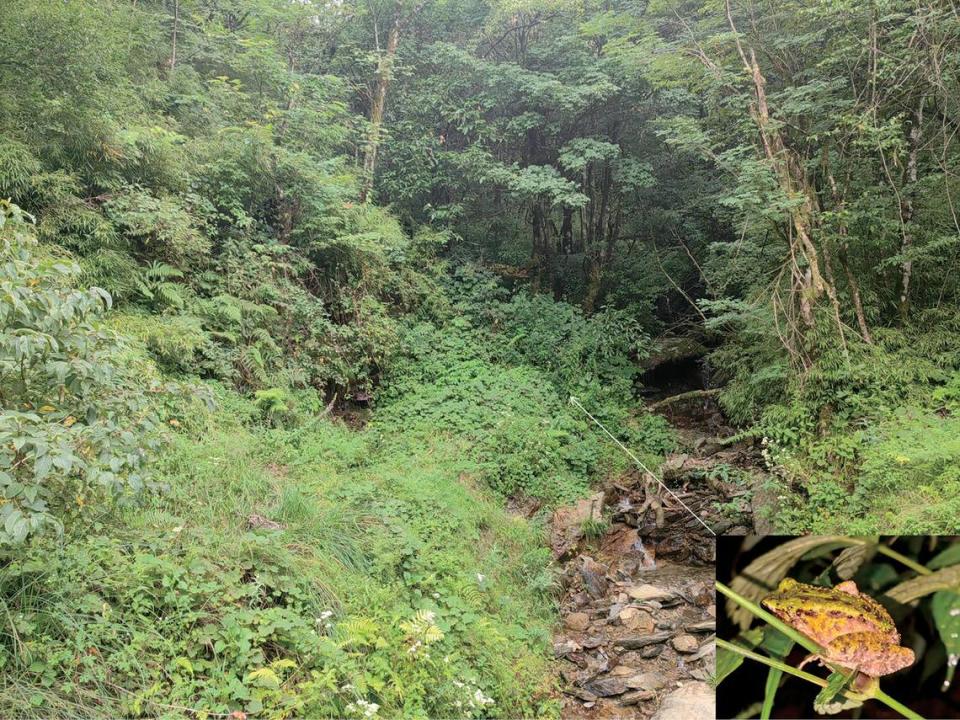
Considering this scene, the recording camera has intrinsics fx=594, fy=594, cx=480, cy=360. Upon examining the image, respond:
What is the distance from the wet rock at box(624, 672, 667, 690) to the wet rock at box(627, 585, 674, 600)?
1.19 metres

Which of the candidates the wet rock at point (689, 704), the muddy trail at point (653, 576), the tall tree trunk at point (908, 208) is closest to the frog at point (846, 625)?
the muddy trail at point (653, 576)

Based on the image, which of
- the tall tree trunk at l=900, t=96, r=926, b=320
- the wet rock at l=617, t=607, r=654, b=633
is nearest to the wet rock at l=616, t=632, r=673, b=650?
the wet rock at l=617, t=607, r=654, b=633

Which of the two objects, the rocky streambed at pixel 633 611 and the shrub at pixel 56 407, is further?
the rocky streambed at pixel 633 611

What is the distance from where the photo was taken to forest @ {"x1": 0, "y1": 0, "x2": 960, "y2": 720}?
10.1 ft

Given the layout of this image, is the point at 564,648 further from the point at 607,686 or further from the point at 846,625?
the point at 846,625

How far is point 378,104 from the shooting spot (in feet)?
38.5

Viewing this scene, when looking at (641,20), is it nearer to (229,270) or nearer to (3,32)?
(229,270)

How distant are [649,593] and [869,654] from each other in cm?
542

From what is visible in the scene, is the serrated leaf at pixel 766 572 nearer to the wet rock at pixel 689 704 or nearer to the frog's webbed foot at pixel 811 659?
the frog's webbed foot at pixel 811 659

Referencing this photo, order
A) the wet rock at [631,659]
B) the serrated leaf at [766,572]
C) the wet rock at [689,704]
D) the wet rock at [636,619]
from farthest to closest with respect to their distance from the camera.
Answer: the wet rock at [636,619], the wet rock at [631,659], the wet rock at [689,704], the serrated leaf at [766,572]

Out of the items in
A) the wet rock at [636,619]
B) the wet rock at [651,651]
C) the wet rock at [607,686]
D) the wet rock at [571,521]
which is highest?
the wet rock at [607,686]

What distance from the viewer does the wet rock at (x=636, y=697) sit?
14.5 ft

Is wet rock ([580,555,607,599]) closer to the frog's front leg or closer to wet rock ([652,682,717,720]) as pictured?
wet rock ([652,682,717,720])

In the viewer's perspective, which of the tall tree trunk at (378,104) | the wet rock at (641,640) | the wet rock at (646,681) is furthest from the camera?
the tall tree trunk at (378,104)
